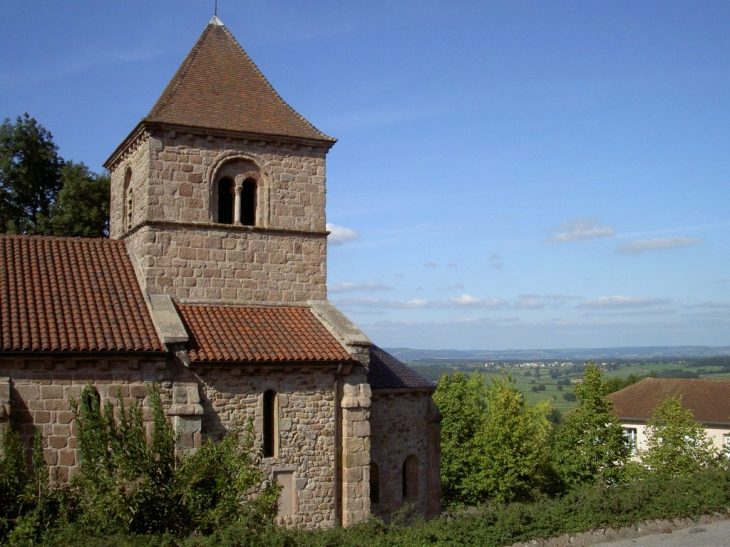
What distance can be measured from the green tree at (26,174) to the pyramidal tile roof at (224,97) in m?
13.2

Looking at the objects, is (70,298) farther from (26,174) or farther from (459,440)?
(459,440)

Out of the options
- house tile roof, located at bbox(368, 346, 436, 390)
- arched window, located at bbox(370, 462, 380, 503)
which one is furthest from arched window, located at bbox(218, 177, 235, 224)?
arched window, located at bbox(370, 462, 380, 503)

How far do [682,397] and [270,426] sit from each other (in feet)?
115

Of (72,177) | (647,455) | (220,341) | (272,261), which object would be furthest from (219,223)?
(647,455)

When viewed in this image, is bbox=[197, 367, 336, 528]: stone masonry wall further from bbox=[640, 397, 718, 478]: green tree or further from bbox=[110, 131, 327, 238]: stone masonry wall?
bbox=[640, 397, 718, 478]: green tree

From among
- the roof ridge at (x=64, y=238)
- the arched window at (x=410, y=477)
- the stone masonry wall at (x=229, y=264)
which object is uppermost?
the roof ridge at (x=64, y=238)

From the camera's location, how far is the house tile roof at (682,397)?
44.0 metres

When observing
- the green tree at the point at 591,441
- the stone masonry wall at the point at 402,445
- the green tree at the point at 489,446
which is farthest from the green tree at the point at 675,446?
the stone masonry wall at the point at 402,445

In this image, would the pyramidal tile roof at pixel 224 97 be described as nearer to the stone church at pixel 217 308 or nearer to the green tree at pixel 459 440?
the stone church at pixel 217 308

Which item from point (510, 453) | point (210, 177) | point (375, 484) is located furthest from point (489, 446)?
point (210, 177)

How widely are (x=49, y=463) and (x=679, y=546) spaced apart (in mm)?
12451

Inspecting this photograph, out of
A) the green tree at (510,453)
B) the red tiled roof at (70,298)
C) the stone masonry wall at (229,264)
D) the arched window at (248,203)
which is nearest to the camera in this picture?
the red tiled roof at (70,298)

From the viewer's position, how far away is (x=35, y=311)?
15117mm

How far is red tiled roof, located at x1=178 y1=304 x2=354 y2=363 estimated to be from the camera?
15648 millimetres
